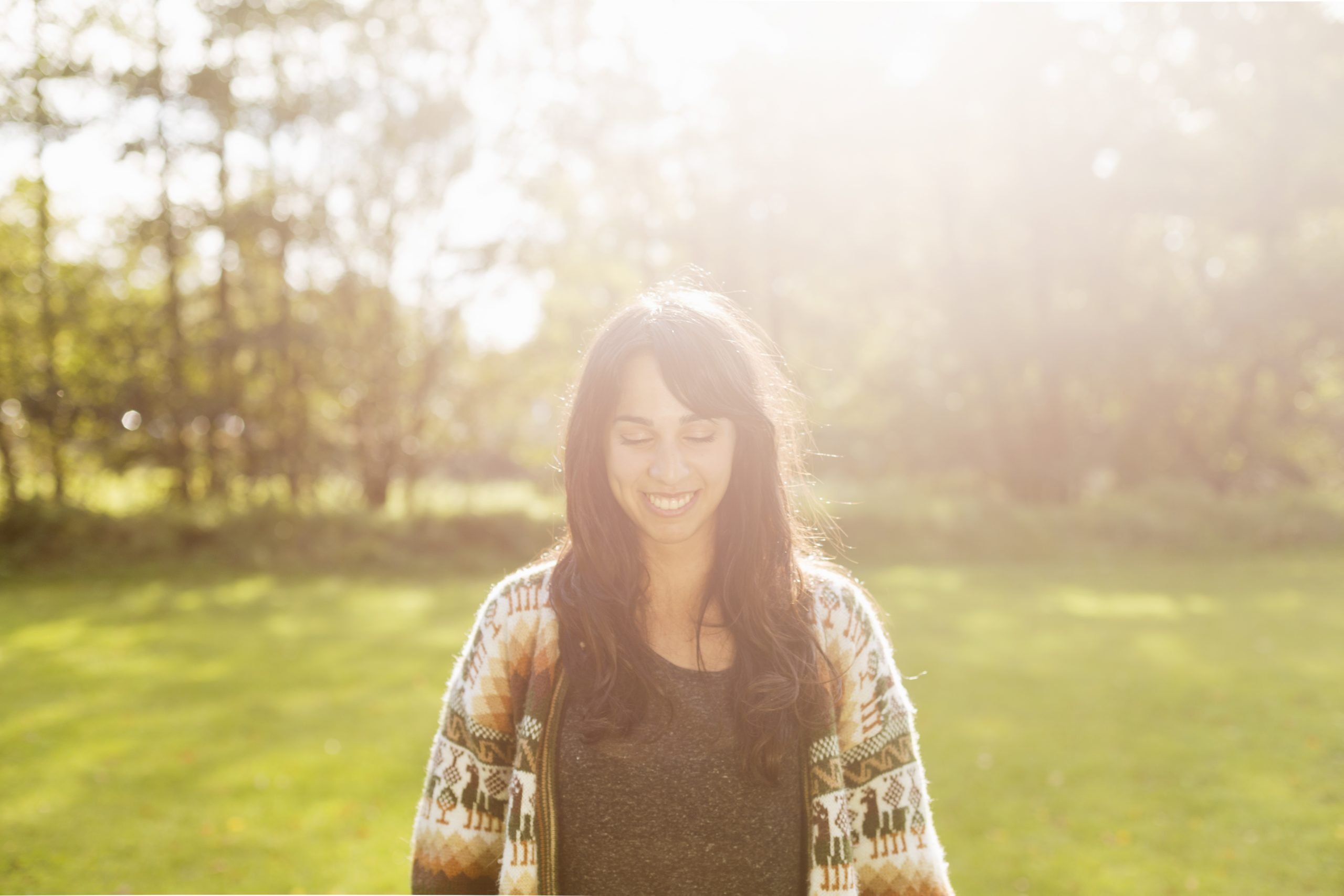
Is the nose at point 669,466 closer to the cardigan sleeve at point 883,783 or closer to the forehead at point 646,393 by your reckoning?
the forehead at point 646,393

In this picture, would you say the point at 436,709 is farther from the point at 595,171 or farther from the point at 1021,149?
the point at 1021,149

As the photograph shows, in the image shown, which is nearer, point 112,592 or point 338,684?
point 338,684

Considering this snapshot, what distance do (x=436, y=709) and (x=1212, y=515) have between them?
16.2 metres

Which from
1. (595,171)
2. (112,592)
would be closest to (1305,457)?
(595,171)

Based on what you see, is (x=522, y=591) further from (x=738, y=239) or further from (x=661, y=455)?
(x=738, y=239)

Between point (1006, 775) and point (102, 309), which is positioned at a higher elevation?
point (102, 309)

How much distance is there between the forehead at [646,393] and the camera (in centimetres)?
210

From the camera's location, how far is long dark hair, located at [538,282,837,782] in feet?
6.70

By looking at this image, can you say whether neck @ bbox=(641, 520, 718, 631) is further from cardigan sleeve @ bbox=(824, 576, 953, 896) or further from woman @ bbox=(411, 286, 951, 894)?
cardigan sleeve @ bbox=(824, 576, 953, 896)

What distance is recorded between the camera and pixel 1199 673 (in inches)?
365

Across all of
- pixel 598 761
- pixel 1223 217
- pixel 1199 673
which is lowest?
pixel 1199 673

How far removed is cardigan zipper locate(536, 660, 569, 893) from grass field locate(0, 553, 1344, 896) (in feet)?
12.0

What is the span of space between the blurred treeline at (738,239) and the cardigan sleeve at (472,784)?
16.0 m

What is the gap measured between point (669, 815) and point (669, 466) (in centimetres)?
74
